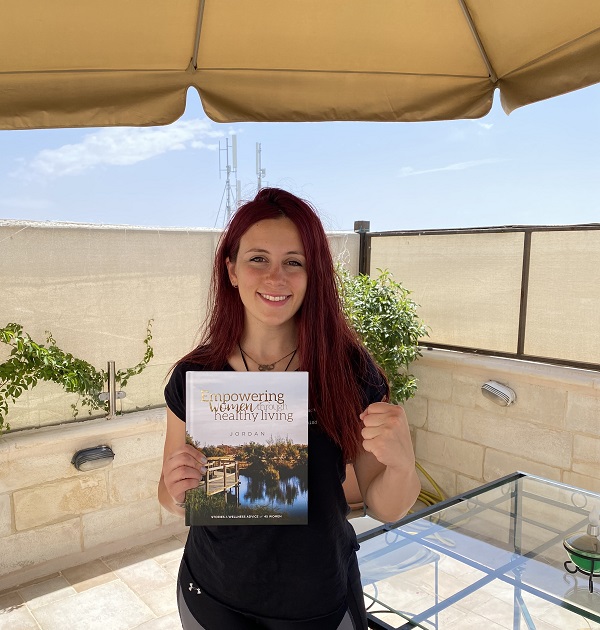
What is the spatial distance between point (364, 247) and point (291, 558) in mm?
3751

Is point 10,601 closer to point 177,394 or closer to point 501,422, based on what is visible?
point 177,394

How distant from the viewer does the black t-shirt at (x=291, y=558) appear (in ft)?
A: 3.68

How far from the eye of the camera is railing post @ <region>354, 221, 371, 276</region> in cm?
466

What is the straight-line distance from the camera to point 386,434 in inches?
43.8

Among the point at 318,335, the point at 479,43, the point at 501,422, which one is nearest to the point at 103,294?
the point at 318,335

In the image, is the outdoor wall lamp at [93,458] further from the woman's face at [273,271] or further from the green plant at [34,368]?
→ the woman's face at [273,271]

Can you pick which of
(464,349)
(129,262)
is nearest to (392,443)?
(129,262)

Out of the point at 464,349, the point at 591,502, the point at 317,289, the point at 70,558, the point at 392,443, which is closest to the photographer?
the point at 392,443

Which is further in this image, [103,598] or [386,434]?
[103,598]

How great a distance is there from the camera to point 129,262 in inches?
137

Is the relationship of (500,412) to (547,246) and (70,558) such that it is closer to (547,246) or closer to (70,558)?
(547,246)

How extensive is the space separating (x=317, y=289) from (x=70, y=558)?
9.30ft

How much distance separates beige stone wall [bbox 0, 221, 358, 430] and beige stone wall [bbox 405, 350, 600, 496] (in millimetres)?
1834

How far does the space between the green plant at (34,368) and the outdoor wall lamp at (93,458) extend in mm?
332
